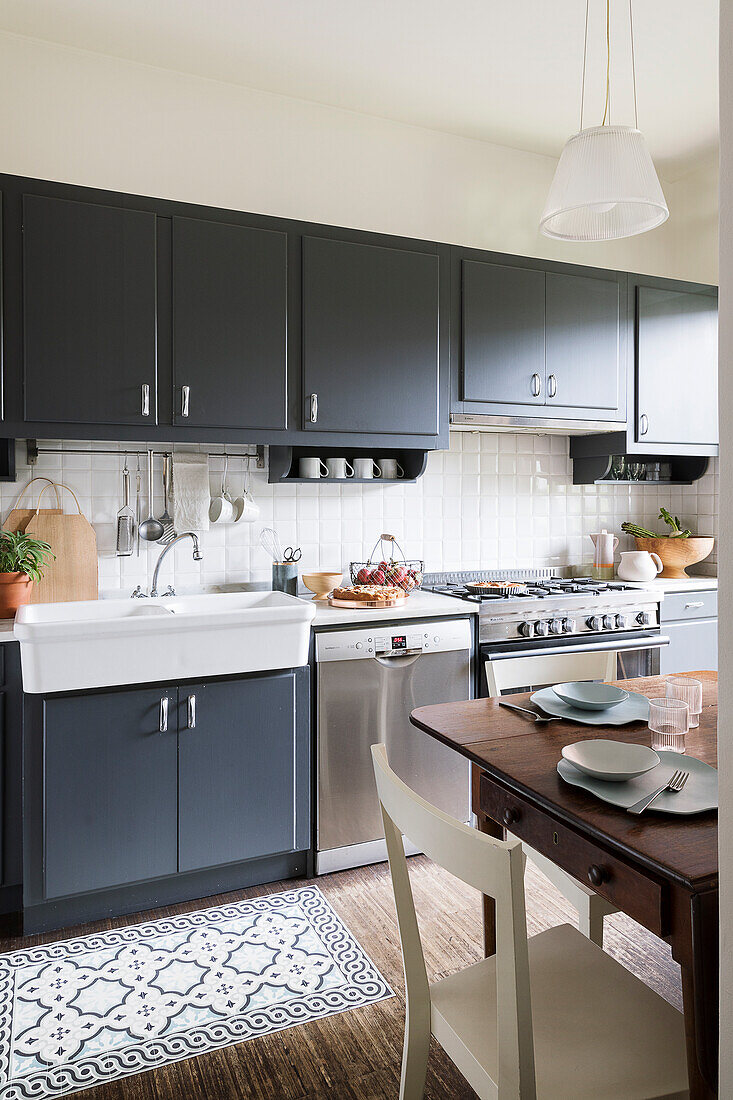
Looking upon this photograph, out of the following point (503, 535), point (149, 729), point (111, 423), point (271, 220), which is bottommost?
point (149, 729)

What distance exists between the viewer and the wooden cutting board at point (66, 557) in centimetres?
281

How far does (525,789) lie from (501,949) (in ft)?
1.15

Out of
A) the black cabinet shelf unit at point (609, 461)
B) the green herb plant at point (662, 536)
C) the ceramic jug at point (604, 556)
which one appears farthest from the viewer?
the green herb plant at point (662, 536)

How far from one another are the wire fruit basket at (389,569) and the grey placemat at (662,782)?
5.70 ft

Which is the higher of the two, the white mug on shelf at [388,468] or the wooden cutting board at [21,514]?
the white mug on shelf at [388,468]

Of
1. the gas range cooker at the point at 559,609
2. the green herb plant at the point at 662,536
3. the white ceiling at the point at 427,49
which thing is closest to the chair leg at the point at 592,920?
the gas range cooker at the point at 559,609

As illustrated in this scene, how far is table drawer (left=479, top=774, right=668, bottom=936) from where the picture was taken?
1.14 m

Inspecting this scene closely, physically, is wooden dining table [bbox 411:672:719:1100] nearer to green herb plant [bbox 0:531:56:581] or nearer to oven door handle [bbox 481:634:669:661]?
oven door handle [bbox 481:634:669:661]

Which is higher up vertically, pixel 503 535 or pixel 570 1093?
pixel 503 535

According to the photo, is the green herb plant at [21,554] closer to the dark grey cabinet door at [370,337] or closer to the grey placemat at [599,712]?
the dark grey cabinet door at [370,337]

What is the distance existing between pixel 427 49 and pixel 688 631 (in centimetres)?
264

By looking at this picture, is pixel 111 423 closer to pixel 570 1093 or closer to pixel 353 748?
pixel 353 748

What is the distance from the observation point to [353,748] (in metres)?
2.77

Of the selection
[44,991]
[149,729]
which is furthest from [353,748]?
[44,991]
